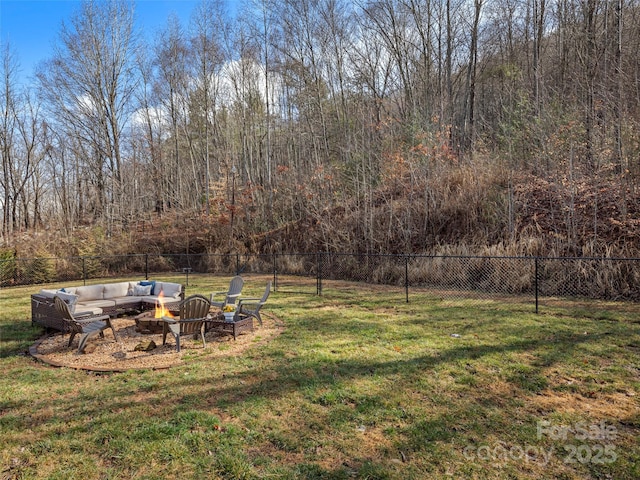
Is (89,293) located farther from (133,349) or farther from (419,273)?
(419,273)

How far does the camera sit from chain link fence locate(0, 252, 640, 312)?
9.20 m

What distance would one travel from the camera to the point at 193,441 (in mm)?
3373

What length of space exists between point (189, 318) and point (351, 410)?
347cm

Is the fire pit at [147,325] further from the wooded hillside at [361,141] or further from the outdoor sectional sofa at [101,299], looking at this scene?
the wooded hillside at [361,141]

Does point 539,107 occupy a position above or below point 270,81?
below

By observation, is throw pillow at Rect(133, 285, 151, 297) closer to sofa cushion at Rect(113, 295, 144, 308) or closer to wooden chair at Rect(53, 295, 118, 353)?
sofa cushion at Rect(113, 295, 144, 308)

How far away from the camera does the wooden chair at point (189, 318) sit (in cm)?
Answer: 614

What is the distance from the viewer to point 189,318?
6.30m

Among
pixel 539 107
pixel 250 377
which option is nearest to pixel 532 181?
pixel 539 107

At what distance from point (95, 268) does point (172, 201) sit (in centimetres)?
845

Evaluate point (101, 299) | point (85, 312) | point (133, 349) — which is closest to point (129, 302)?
point (101, 299)

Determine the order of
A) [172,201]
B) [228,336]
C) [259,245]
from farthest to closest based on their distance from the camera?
[172,201] → [259,245] → [228,336]

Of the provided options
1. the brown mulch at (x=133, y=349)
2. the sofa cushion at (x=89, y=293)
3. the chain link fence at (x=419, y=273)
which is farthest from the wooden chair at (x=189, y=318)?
the chain link fence at (x=419, y=273)

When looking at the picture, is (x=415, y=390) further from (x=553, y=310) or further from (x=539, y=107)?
(x=539, y=107)
